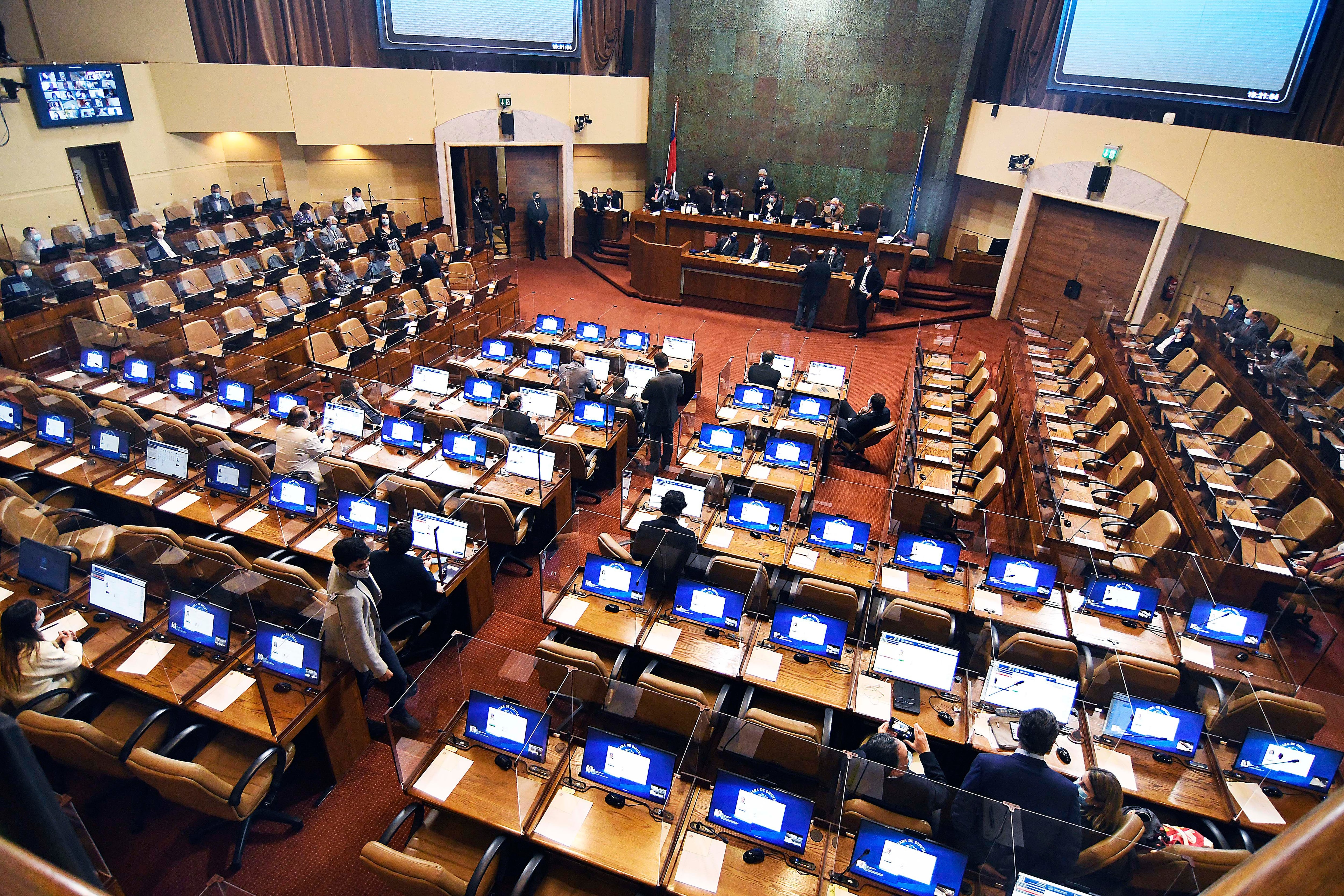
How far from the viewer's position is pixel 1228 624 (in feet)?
18.3

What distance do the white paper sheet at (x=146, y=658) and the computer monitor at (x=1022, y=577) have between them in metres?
6.24

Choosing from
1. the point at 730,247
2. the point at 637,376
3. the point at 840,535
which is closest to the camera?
the point at 840,535

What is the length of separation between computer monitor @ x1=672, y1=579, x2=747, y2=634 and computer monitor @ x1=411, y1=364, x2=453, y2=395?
15.5 feet

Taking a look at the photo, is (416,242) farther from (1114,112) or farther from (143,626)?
(1114,112)

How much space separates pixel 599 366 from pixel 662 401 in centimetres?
160

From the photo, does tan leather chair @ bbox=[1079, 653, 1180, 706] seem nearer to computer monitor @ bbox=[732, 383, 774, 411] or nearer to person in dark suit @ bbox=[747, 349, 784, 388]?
computer monitor @ bbox=[732, 383, 774, 411]

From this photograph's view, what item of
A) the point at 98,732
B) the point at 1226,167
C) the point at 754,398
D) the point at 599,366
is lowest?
the point at 98,732

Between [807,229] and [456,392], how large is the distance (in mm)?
9625

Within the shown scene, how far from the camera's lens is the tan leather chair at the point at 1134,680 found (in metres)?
5.06

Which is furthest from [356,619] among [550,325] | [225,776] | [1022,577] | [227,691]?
[550,325]

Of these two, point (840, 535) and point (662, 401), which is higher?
point (662, 401)

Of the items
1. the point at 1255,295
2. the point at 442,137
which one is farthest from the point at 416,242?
the point at 1255,295

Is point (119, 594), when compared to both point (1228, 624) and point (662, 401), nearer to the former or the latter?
point (662, 401)

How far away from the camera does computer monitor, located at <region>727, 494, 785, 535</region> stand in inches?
263
